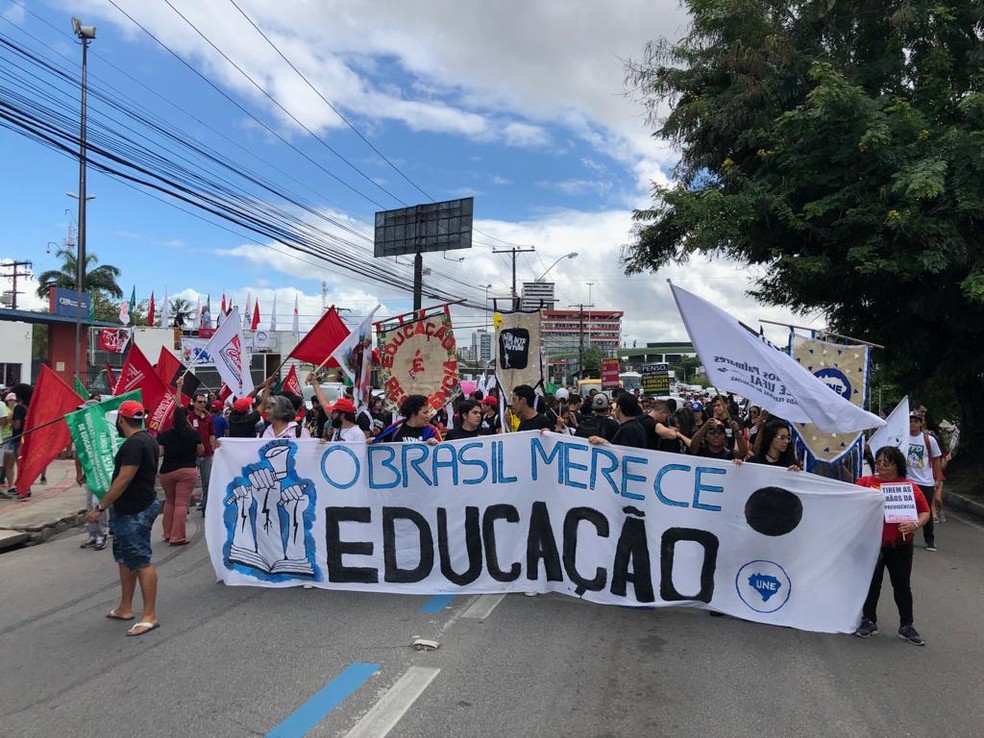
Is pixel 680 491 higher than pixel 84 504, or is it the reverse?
pixel 680 491

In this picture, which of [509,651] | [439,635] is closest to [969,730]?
[509,651]

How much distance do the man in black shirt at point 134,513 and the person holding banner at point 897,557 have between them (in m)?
5.12

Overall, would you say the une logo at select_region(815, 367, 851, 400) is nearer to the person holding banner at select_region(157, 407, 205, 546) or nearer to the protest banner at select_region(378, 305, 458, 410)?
the protest banner at select_region(378, 305, 458, 410)

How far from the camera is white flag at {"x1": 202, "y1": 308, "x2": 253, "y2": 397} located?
1005 cm

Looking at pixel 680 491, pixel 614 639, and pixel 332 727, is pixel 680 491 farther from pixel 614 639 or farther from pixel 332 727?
pixel 332 727

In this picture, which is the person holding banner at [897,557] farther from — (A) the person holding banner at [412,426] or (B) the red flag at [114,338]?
(B) the red flag at [114,338]

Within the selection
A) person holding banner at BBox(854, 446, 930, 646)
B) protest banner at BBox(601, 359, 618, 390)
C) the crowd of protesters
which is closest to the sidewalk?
the crowd of protesters

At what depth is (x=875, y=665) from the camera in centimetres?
458

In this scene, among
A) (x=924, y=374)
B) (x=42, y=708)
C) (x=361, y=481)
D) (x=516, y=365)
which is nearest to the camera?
(x=42, y=708)

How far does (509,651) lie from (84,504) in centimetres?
823

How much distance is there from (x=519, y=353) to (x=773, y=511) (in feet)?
16.4

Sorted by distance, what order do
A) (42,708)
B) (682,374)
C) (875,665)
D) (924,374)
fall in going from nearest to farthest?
1. (42,708)
2. (875,665)
3. (924,374)
4. (682,374)

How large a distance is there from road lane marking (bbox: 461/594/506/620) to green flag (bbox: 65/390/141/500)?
351cm

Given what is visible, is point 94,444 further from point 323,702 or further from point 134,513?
point 323,702
